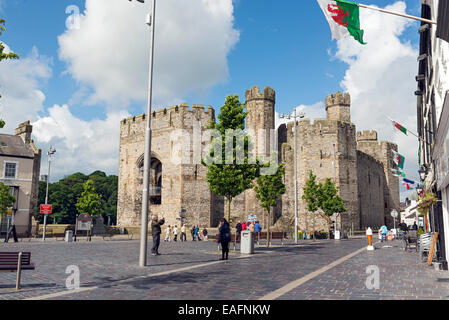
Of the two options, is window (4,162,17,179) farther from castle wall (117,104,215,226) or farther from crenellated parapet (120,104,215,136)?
crenellated parapet (120,104,215,136)

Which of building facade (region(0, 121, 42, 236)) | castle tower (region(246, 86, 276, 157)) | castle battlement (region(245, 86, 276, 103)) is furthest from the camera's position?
castle battlement (region(245, 86, 276, 103))

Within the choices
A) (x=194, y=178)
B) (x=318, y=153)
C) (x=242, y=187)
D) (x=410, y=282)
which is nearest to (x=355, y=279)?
(x=410, y=282)

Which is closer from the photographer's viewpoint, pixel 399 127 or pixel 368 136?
pixel 399 127

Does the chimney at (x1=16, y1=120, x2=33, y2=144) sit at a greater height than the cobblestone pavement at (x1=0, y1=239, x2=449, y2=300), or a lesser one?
greater

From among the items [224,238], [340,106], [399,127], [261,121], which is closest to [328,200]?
[261,121]

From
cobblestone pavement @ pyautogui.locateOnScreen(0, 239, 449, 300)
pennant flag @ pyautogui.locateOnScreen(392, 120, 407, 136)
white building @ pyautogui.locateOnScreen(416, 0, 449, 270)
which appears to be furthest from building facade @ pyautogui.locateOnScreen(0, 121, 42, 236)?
white building @ pyautogui.locateOnScreen(416, 0, 449, 270)

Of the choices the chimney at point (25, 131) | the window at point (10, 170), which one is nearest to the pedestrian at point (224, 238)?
the window at point (10, 170)

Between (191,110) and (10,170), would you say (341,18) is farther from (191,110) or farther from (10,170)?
(10,170)

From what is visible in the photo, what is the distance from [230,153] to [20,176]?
30166mm

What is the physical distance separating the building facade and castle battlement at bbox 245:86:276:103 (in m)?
25.3

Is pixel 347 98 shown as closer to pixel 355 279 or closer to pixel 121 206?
pixel 121 206

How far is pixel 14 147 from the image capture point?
39.8 meters

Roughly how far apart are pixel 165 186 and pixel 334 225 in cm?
1925

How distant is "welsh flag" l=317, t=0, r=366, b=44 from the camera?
346 inches
